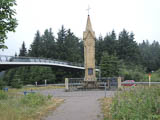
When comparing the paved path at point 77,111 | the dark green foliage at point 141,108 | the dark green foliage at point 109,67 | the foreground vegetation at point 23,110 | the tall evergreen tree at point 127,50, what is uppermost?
the tall evergreen tree at point 127,50

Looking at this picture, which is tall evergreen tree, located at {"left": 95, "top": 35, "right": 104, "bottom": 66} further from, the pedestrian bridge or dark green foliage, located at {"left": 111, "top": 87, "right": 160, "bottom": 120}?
dark green foliage, located at {"left": 111, "top": 87, "right": 160, "bottom": 120}

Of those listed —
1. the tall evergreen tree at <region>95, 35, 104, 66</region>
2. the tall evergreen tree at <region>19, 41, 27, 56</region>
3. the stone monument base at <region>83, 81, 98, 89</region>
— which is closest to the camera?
the stone monument base at <region>83, 81, 98, 89</region>

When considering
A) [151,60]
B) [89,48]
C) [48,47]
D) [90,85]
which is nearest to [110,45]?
[151,60]

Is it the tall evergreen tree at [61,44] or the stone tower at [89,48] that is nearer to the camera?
the stone tower at [89,48]

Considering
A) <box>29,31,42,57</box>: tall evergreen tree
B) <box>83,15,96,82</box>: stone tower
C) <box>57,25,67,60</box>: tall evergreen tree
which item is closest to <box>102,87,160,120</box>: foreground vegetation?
<box>83,15,96,82</box>: stone tower

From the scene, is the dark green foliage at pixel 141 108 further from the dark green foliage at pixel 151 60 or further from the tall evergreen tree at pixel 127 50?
the dark green foliage at pixel 151 60

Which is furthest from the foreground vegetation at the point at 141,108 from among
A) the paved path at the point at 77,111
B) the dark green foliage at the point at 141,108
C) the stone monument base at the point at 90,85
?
the stone monument base at the point at 90,85

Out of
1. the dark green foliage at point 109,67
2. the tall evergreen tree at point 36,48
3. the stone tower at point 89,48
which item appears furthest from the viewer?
the tall evergreen tree at point 36,48

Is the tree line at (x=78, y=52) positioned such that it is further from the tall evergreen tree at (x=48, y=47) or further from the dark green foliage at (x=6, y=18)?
the dark green foliage at (x=6, y=18)

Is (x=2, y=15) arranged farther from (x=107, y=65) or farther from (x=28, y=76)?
(x=28, y=76)

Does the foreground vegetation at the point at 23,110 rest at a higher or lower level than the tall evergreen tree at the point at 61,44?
lower

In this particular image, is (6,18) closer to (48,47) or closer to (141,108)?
(141,108)

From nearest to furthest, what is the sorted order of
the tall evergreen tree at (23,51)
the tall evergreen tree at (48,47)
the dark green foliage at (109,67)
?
the dark green foliage at (109,67), the tall evergreen tree at (48,47), the tall evergreen tree at (23,51)

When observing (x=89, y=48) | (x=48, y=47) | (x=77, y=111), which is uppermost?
(x=48, y=47)
